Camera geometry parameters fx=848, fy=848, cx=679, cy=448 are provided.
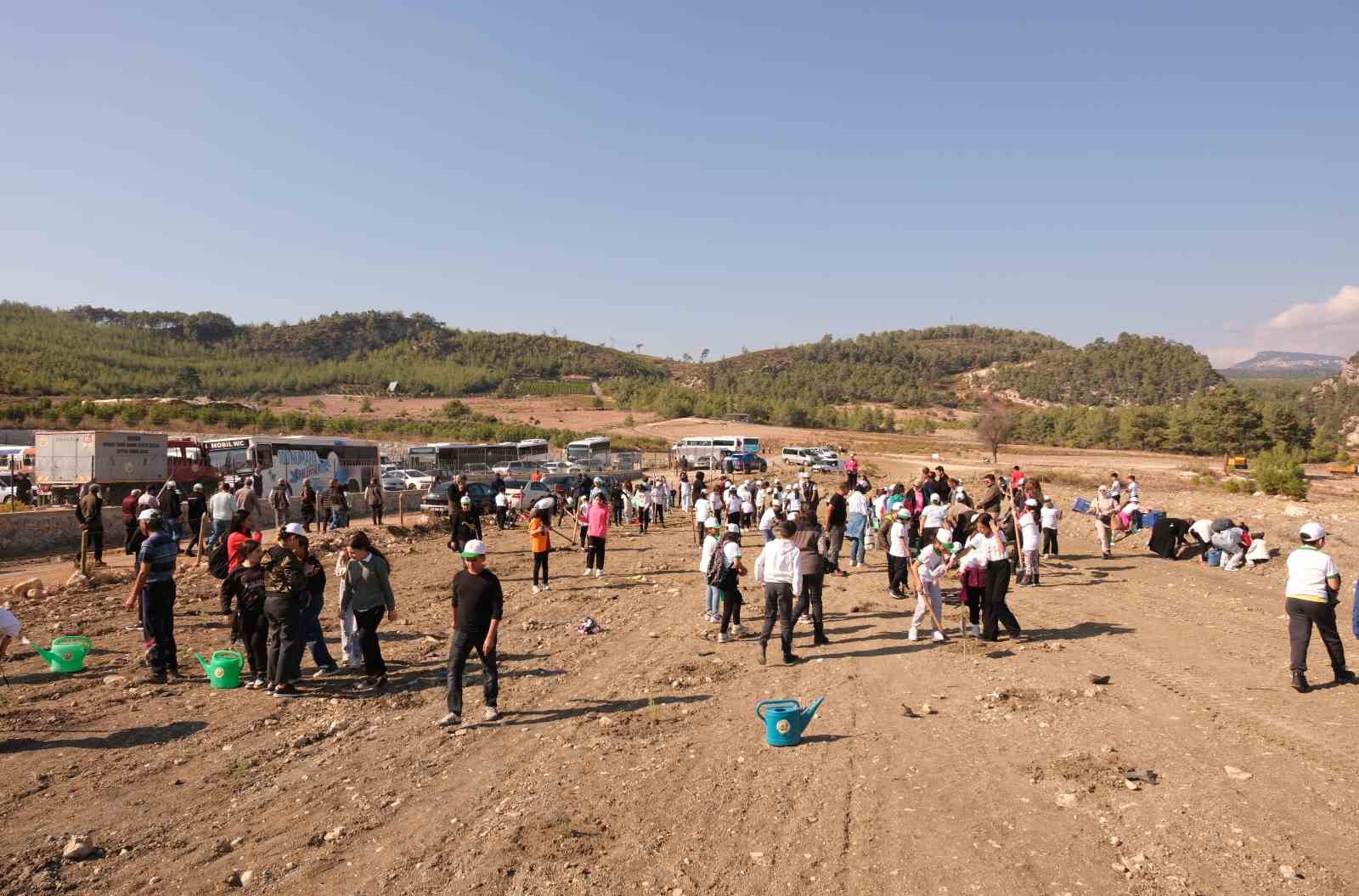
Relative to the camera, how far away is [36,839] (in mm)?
5621

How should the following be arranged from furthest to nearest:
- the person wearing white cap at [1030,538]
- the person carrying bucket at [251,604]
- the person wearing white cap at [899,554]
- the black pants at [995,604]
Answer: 1. the person wearing white cap at [1030,538]
2. the person wearing white cap at [899,554]
3. the black pants at [995,604]
4. the person carrying bucket at [251,604]

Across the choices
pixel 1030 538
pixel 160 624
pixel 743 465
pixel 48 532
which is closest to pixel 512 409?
pixel 743 465

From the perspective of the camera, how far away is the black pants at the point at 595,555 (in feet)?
50.0

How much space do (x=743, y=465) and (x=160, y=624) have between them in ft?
149

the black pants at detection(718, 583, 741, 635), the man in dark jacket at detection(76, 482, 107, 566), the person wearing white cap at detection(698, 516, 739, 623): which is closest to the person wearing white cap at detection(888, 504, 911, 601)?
the black pants at detection(718, 583, 741, 635)

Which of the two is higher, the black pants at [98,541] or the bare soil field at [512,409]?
the bare soil field at [512,409]

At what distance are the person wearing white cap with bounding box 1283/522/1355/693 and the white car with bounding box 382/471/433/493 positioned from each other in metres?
33.3

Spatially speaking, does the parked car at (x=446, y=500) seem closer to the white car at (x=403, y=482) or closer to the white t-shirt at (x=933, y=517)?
the white car at (x=403, y=482)

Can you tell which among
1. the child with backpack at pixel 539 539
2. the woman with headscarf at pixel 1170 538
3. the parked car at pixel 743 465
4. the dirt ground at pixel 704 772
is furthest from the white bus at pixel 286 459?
the woman with headscarf at pixel 1170 538

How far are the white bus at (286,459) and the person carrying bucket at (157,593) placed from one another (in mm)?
21755

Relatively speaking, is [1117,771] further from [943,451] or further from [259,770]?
[943,451]

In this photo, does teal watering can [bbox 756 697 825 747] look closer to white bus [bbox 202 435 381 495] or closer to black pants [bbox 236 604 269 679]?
black pants [bbox 236 604 269 679]

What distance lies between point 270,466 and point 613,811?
1183 inches

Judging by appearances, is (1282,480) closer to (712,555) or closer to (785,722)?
(712,555)
